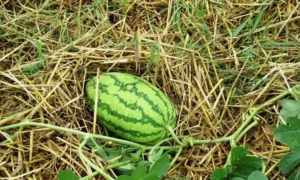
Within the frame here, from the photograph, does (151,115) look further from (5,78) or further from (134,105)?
(5,78)

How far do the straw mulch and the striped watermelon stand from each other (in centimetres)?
11

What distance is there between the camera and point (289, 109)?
7.57 ft

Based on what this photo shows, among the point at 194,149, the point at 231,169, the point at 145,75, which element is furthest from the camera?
the point at 145,75

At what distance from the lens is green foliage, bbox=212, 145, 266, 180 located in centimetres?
211

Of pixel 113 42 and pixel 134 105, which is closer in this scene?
pixel 134 105

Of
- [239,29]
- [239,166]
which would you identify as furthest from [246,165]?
[239,29]

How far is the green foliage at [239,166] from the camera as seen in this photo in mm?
2111

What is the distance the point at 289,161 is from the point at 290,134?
99 millimetres

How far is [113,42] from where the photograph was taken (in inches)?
105

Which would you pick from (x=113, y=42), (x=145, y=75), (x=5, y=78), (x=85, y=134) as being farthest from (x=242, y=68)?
(x=5, y=78)

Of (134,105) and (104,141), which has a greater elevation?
(134,105)

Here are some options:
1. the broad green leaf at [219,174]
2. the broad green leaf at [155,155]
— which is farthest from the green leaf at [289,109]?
the broad green leaf at [155,155]

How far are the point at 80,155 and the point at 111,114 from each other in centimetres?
20

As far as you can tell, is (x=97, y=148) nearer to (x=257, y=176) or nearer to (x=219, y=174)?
(x=219, y=174)
